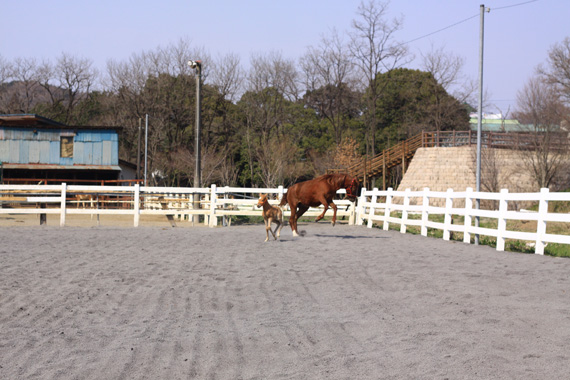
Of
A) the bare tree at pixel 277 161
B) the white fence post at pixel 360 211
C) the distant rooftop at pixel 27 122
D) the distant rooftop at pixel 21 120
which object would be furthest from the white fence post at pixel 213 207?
the bare tree at pixel 277 161

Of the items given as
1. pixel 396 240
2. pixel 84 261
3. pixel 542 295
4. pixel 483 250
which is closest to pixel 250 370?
pixel 542 295

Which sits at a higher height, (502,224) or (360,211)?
(502,224)

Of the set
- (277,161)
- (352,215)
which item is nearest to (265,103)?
(277,161)

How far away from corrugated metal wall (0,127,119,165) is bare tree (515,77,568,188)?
29.3 m

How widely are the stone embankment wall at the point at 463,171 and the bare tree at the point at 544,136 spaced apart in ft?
3.18

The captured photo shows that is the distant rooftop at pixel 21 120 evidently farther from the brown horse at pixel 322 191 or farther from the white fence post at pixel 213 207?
the brown horse at pixel 322 191

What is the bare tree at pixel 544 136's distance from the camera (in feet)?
124

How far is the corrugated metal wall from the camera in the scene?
4669 centimetres

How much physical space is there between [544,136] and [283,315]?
3482cm

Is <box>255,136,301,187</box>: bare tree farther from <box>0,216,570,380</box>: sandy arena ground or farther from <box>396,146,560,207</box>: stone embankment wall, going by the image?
<box>0,216,570,380</box>: sandy arena ground

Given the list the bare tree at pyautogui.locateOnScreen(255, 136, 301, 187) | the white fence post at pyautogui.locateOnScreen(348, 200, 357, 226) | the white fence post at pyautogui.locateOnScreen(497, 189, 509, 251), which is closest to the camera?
the white fence post at pyautogui.locateOnScreen(497, 189, 509, 251)

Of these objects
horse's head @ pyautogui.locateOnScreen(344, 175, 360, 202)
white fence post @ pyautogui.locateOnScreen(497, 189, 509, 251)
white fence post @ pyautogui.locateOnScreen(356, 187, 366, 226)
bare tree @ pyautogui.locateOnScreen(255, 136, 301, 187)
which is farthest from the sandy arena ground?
bare tree @ pyautogui.locateOnScreen(255, 136, 301, 187)

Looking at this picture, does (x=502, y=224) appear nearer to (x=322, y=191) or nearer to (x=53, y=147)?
(x=322, y=191)

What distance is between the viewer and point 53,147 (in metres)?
47.1
